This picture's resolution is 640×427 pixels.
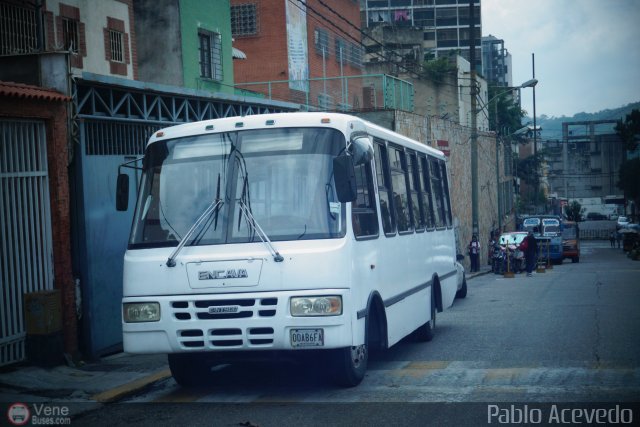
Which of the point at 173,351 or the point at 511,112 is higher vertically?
the point at 511,112

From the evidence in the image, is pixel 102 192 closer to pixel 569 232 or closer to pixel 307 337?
pixel 307 337

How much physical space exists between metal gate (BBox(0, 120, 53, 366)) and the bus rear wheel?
4480mm

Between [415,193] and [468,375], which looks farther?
[415,193]

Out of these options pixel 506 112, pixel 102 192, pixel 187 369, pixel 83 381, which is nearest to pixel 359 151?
pixel 187 369

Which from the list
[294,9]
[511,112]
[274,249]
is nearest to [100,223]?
[274,249]

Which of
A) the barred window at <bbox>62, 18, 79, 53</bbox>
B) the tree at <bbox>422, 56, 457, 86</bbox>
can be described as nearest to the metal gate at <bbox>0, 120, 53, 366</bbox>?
the barred window at <bbox>62, 18, 79, 53</bbox>

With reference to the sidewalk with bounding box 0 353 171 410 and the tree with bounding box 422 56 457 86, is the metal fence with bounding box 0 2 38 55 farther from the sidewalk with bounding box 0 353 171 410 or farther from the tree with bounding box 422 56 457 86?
the tree with bounding box 422 56 457 86

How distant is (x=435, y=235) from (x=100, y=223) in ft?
17.6

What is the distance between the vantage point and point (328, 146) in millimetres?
9203

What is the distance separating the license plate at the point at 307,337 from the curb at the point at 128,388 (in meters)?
2.37

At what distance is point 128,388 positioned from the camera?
1001cm

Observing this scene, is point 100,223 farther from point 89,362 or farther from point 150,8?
point 150,8

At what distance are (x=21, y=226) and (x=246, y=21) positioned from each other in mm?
23344

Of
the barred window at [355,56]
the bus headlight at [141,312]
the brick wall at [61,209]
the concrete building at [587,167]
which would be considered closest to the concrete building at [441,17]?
the concrete building at [587,167]
